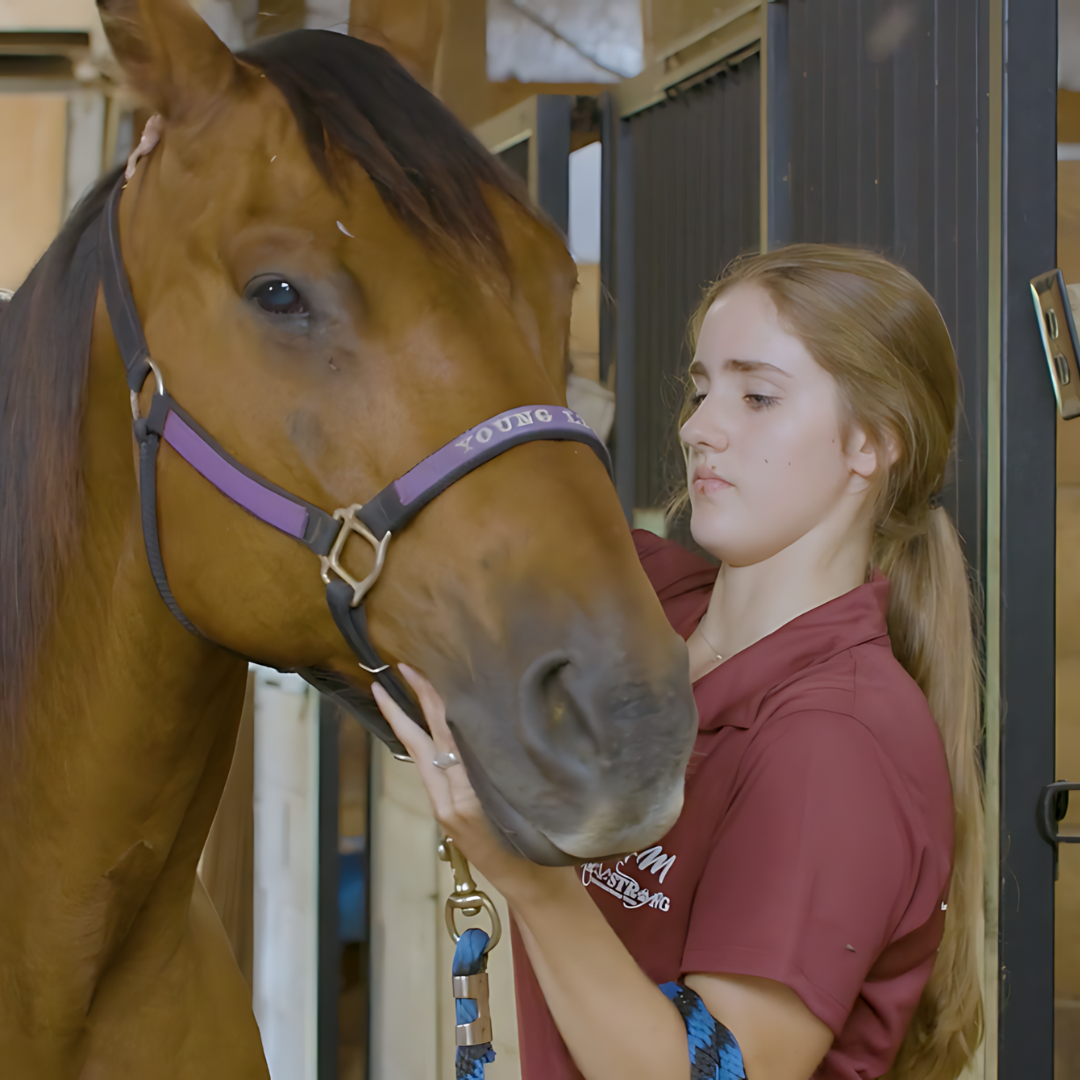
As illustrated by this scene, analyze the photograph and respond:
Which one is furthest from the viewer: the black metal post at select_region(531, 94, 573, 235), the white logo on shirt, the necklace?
the black metal post at select_region(531, 94, 573, 235)

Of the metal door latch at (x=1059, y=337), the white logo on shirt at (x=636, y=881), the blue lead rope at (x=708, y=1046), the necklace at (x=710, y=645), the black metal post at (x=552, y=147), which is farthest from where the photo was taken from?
the black metal post at (x=552, y=147)

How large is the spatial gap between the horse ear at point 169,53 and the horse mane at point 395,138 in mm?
37

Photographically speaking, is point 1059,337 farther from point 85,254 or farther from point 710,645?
point 85,254

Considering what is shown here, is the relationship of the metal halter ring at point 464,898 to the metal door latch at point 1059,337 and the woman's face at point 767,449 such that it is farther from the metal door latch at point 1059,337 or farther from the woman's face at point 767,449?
the metal door latch at point 1059,337

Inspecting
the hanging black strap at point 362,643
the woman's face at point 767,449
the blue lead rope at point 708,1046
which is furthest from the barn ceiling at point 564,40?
the blue lead rope at point 708,1046

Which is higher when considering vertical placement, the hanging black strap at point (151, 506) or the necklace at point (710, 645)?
the hanging black strap at point (151, 506)

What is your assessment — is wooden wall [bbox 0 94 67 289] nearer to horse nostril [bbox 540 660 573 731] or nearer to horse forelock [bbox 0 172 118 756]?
horse forelock [bbox 0 172 118 756]

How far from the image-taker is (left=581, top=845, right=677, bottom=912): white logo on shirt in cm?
72

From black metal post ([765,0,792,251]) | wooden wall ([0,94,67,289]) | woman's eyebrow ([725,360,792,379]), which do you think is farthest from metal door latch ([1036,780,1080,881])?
wooden wall ([0,94,67,289])

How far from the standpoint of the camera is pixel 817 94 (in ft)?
4.15

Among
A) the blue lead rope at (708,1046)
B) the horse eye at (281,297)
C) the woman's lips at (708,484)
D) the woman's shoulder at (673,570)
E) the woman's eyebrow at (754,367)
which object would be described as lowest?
the blue lead rope at (708,1046)

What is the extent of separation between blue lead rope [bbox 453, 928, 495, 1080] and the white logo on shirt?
16 centimetres

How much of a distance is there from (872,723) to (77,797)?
528 mm

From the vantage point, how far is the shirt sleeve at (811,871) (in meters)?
0.60
